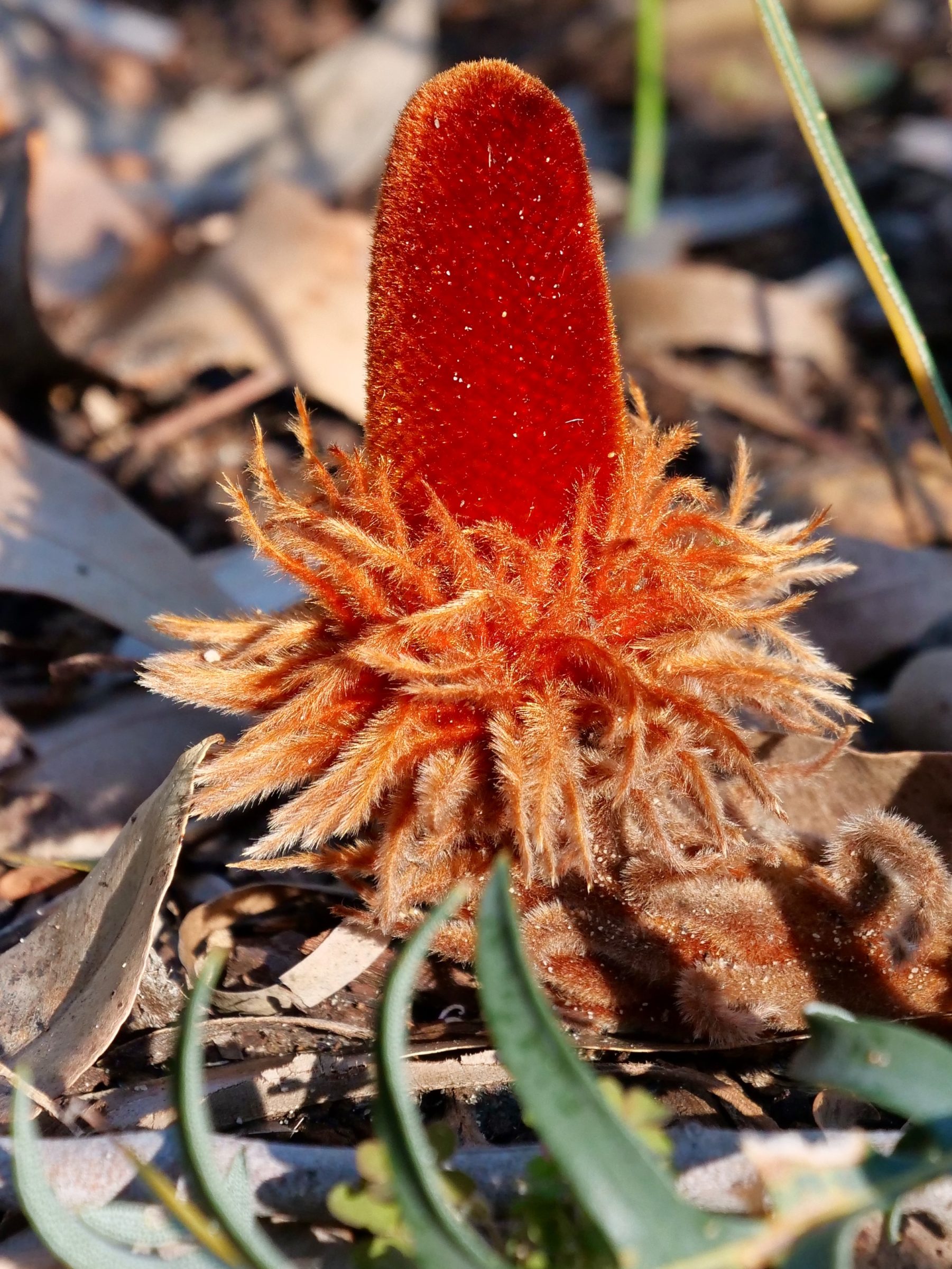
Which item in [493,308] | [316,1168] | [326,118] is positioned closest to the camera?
[316,1168]

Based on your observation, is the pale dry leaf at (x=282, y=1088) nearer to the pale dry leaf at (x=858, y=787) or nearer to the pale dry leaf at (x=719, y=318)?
the pale dry leaf at (x=858, y=787)

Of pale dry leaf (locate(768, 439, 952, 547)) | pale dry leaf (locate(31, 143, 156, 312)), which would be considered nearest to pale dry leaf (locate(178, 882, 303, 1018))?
pale dry leaf (locate(768, 439, 952, 547))

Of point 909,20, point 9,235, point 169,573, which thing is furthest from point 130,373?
point 909,20

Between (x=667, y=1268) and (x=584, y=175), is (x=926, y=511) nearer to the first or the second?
(x=584, y=175)

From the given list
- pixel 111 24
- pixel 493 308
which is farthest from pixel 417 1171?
pixel 111 24

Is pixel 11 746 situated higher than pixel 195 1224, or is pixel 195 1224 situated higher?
pixel 195 1224

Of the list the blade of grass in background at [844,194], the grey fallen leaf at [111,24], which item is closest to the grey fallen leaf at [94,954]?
the blade of grass in background at [844,194]

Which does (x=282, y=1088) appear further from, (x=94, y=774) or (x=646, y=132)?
(x=646, y=132)
